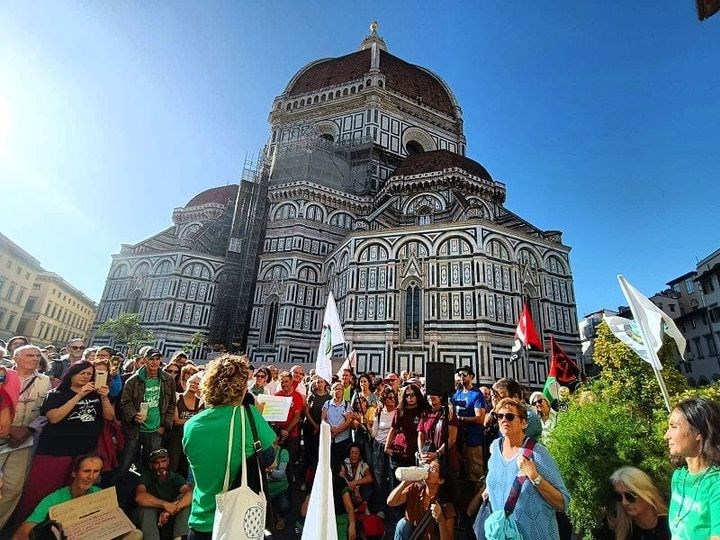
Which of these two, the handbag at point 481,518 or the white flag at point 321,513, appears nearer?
the white flag at point 321,513

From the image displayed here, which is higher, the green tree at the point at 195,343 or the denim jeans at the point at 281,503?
the green tree at the point at 195,343

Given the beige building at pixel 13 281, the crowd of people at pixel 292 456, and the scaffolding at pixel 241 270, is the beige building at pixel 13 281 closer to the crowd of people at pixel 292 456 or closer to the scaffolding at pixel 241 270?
the scaffolding at pixel 241 270

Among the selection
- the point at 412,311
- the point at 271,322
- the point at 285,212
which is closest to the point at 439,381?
the point at 412,311

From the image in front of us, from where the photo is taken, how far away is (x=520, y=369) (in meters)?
18.2

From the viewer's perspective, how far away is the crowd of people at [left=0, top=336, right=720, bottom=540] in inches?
89.4

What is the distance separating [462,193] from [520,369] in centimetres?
1200

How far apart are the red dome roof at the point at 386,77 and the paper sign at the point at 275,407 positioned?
3395 centimetres

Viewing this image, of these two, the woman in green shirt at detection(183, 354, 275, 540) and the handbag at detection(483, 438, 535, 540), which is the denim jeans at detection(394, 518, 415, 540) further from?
the woman in green shirt at detection(183, 354, 275, 540)

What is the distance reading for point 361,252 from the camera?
22.0 m

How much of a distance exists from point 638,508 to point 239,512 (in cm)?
269

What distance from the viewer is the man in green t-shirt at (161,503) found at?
370 centimetres

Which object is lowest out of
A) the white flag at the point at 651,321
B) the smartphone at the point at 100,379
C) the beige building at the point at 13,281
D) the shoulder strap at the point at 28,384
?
the shoulder strap at the point at 28,384

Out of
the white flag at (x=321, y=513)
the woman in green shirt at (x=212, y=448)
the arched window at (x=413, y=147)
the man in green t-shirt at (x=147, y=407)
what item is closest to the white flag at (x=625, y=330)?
the white flag at (x=321, y=513)

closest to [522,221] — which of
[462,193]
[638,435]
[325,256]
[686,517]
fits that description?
[462,193]
